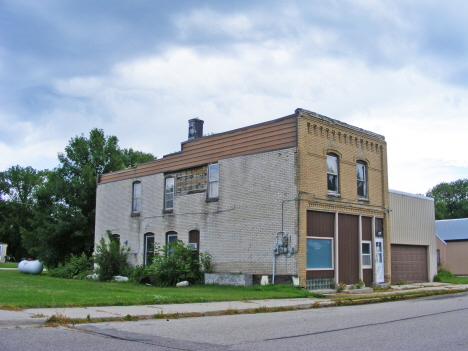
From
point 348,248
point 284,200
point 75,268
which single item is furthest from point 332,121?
point 75,268

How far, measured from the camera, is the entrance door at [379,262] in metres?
22.8

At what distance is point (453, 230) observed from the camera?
148 feet

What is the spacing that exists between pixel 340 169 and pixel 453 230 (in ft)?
94.9

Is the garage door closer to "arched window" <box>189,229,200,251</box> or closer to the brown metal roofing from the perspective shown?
the brown metal roofing

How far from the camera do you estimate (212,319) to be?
11375 millimetres

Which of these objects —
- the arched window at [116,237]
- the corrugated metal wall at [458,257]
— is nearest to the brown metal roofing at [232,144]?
the arched window at [116,237]

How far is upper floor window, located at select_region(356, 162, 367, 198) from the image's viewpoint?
2273 centimetres

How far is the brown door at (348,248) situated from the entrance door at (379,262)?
1.56 metres

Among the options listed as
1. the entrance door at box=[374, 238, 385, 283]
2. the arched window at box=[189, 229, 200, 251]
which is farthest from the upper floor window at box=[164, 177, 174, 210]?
the entrance door at box=[374, 238, 385, 283]

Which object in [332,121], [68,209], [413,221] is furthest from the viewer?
[68,209]

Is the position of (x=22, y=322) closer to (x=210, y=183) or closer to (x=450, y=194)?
(x=210, y=183)

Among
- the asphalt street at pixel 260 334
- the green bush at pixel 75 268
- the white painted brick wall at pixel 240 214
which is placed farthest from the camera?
the green bush at pixel 75 268

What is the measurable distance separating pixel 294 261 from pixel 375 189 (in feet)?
22.6

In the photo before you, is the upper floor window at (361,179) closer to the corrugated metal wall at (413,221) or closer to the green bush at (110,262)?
the corrugated metal wall at (413,221)
